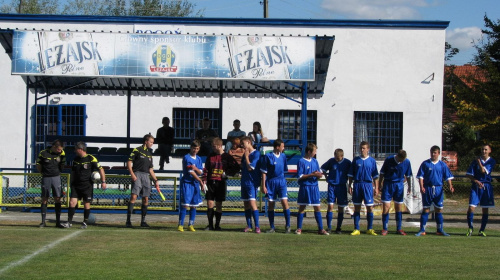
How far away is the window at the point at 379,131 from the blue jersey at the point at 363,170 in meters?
12.0

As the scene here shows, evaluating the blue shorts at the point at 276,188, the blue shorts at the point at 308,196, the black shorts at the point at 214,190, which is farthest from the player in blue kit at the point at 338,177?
the black shorts at the point at 214,190

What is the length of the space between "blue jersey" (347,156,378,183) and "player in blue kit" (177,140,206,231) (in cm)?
315

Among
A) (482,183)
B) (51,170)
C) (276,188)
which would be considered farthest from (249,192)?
(482,183)

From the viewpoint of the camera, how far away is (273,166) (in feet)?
46.5

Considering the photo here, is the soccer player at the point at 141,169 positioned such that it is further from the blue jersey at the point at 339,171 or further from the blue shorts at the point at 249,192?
the blue jersey at the point at 339,171

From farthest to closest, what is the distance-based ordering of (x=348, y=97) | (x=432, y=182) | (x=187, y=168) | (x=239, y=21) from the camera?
(x=348, y=97) < (x=239, y=21) < (x=432, y=182) < (x=187, y=168)

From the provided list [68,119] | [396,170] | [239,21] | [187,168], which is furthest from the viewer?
[68,119]

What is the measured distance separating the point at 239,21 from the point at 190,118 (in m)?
4.06

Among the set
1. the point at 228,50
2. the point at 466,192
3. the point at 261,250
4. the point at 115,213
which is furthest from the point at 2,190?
the point at 466,192

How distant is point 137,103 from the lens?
2641cm

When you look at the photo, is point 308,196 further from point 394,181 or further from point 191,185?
point 191,185

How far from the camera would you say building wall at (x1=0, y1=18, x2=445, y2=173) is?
26.2 metres

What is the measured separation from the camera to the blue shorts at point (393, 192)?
14445 mm

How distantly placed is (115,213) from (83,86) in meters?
5.57
